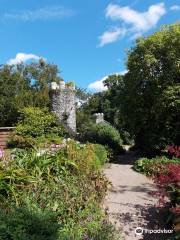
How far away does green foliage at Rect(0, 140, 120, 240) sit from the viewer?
17.9 feet

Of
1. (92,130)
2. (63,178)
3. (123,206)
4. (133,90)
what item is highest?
(133,90)

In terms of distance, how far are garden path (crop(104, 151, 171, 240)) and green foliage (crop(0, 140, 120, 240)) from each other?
1.47 feet

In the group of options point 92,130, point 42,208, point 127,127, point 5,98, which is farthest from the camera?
point 5,98

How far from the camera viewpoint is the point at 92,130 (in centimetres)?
2362

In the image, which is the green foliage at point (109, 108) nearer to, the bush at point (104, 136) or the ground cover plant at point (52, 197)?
the bush at point (104, 136)

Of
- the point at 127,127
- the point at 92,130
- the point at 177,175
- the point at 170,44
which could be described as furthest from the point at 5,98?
the point at 177,175

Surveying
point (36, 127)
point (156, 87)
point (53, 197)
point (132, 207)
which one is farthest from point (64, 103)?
point (53, 197)

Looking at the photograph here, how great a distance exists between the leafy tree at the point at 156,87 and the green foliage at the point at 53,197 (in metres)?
8.38

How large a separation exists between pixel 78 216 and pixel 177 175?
1.64 m

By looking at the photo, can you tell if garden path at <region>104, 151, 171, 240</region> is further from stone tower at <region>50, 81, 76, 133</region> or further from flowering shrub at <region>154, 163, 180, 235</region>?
stone tower at <region>50, 81, 76, 133</region>

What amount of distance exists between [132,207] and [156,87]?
9.68 meters

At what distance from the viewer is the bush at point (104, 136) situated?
22.0 meters

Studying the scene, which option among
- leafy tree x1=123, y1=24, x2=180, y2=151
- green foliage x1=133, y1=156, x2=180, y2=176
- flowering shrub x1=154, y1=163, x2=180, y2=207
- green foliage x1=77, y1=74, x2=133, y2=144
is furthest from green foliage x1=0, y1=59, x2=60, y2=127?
flowering shrub x1=154, y1=163, x2=180, y2=207

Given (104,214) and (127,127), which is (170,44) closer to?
(127,127)
